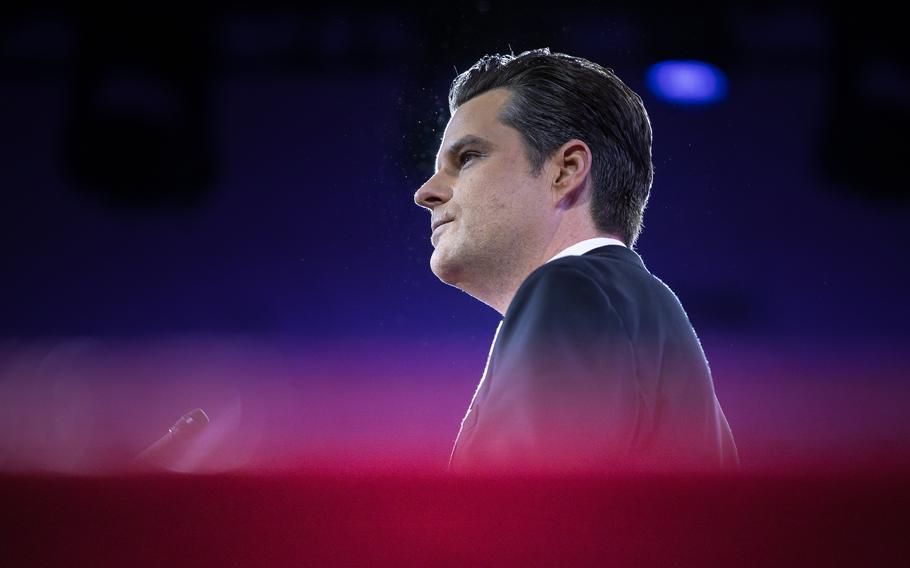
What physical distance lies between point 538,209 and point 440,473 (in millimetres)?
617

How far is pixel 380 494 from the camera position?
0.78 m

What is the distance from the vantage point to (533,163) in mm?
1354

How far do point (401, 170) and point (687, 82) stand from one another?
594 mm

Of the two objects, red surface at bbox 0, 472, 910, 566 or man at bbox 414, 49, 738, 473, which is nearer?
red surface at bbox 0, 472, 910, 566

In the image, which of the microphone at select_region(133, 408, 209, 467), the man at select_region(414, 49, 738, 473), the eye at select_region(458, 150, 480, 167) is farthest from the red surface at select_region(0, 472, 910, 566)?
the eye at select_region(458, 150, 480, 167)

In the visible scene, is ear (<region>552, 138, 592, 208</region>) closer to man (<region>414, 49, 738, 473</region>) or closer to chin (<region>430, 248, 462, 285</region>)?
man (<region>414, 49, 738, 473</region>)

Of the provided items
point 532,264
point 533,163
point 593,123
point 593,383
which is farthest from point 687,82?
point 593,383

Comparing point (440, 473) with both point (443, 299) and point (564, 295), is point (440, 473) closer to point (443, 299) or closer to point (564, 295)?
point (564, 295)

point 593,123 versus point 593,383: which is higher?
point 593,123

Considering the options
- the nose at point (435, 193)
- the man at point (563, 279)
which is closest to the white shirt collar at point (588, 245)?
the man at point (563, 279)

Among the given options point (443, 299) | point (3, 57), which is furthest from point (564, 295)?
point (3, 57)

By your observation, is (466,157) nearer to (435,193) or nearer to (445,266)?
(435,193)

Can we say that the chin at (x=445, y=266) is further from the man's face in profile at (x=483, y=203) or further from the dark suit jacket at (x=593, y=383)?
the dark suit jacket at (x=593, y=383)

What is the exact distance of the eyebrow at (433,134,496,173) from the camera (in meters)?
1.38
